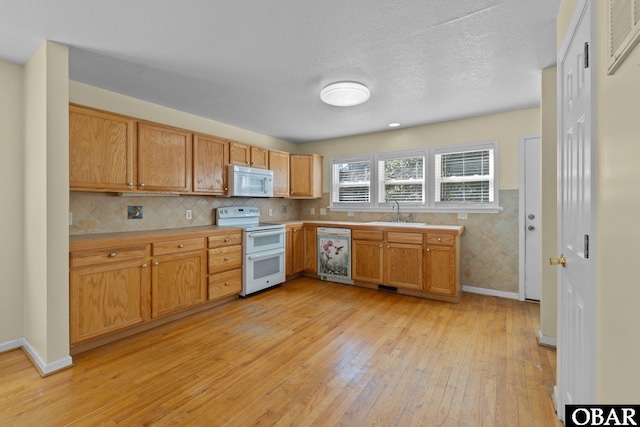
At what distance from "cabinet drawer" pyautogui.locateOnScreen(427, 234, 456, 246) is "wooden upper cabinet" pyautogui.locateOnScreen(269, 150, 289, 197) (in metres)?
2.41

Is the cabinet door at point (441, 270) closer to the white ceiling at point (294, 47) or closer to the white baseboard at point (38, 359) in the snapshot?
the white ceiling at point (294, 47)

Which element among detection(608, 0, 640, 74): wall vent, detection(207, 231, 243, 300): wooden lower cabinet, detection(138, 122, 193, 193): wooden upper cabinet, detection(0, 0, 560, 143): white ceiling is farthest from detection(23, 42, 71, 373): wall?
detection(608, 0, 640, 74): wall vent

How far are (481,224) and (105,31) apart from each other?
4358 mm

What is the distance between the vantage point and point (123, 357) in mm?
2361

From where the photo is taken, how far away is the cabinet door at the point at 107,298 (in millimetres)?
2354

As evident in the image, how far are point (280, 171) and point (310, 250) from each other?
54.8 inches

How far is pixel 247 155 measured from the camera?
167 inches

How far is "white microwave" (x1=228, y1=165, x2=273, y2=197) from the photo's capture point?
391 cm

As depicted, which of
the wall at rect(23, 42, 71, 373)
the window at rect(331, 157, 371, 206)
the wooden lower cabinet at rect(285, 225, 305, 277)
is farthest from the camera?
the window at rect(331, 157, 371, 206)

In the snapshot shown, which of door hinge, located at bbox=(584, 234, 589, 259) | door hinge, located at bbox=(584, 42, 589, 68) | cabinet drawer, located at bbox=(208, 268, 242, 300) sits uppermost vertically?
door hinge, located at bbox=(584, 42, 589, 68)

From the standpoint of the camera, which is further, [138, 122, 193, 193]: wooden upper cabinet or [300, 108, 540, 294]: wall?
[300, 108, 540, 294]: wall

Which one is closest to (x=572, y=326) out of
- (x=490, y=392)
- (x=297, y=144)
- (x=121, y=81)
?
(x=490, y=392)

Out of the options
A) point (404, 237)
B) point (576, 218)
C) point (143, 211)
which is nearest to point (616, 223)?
point (576, 218)

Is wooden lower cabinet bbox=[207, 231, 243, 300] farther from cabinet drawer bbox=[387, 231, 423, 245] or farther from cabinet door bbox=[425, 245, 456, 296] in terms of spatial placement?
cabinet door bbox=[425, 245, 456, 296]
